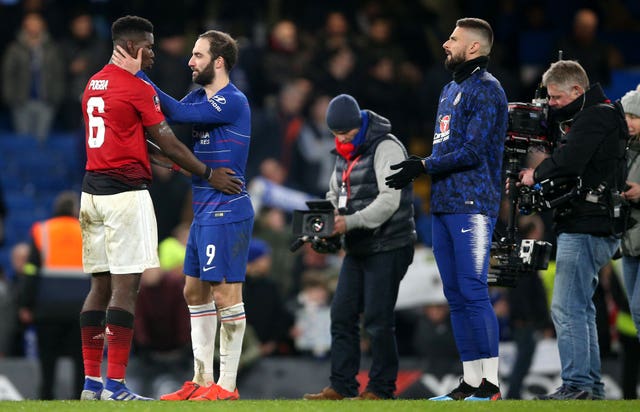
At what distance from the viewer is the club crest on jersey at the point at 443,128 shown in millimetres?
8609

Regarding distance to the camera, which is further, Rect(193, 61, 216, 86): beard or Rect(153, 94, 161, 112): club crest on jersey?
Rect(193, 61, 216, 86): beard

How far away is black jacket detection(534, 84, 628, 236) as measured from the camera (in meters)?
8.55

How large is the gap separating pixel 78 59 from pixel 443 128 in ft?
30.0

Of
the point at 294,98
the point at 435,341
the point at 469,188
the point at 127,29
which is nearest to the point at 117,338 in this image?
the point at 127,29

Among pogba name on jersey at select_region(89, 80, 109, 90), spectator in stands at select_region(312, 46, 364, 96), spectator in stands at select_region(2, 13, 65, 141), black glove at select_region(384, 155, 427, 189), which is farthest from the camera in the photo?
spectator in stands at select_region(2, 13, 65, 141)

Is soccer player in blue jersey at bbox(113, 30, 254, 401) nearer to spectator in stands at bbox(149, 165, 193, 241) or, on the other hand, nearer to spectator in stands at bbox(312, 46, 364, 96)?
spectator in stands at bbox(149, 165, 193, 241)

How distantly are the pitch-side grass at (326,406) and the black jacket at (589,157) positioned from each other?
4.30ft

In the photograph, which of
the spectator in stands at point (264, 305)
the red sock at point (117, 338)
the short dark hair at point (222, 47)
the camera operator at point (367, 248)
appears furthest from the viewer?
the spectator in stands at point (264, 305)

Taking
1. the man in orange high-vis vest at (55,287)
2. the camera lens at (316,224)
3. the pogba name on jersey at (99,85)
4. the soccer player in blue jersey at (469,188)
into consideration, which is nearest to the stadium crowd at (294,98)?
the man in orange high-vis vest at (55,287)

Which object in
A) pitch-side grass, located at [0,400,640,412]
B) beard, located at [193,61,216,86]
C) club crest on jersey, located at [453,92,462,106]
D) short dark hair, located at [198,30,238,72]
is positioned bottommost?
pitch-side grass, located at [0,400,640,412]

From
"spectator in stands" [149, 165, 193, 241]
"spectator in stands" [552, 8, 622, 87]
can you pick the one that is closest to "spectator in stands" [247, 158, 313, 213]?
"spectator in stands" [149, 165, 193, 241]

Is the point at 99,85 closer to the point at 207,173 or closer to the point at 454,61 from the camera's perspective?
the point at 207,173

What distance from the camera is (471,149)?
841 cm

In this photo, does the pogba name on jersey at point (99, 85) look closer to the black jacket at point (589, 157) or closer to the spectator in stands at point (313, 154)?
the black jacket at point (589, 157)
